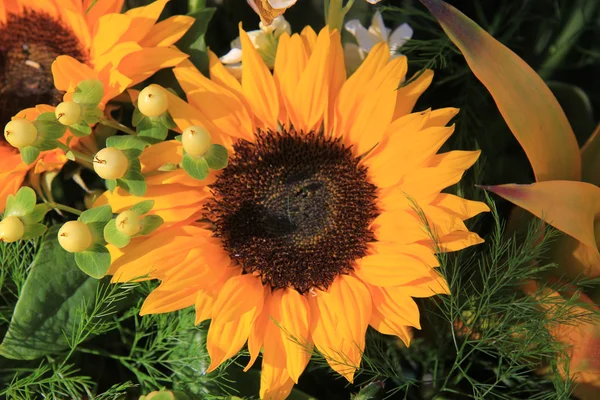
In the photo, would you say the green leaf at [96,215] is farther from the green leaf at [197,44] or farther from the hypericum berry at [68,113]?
the green leaf at [197,44]

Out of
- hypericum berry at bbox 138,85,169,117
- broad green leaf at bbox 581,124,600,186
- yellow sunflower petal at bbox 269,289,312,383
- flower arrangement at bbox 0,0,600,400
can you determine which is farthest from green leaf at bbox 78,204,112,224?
broad green leaf at bbox 581,124,600,186

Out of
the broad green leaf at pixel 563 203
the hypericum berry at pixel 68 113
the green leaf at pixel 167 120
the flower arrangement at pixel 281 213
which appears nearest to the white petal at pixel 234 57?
the flower arrangement at pixel 281 213

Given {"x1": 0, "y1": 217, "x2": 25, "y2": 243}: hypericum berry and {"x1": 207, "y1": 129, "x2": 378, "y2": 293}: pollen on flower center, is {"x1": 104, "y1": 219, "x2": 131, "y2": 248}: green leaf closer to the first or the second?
{"x1": 0, "y1": 217, "x2": 25, "y2": 243}: hypericum berry

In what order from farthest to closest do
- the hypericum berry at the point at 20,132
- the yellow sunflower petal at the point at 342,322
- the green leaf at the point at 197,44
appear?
1. the green leaf at the point at 197,44
2. the yellow sunflower petal at the point at 342,322
3. the hypericum berry at the point at 20,132

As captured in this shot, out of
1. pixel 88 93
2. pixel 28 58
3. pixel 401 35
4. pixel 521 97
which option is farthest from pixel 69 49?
pixel 521 97

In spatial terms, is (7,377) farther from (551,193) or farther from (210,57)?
(551,193)
